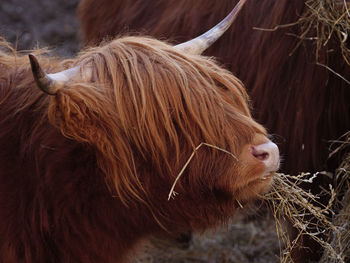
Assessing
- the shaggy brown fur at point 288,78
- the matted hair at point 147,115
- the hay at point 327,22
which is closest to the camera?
the matted hair at point 147,115

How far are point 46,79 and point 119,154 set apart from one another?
0.38 m

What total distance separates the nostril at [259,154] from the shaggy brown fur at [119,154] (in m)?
0.03

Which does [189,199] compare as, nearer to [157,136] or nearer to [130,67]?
[157,136]

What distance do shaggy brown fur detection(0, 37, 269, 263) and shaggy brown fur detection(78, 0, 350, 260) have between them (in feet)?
2.40

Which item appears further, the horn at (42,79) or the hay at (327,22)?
the hay at (327,22)

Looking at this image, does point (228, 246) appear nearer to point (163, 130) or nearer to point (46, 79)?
point (163, 130)

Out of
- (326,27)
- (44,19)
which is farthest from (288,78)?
(44,19)

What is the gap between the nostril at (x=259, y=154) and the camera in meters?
1.92

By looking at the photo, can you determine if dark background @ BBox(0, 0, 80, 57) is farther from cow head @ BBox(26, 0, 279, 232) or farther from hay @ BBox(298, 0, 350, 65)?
cow head @ BBox(26, 0, 279, 232)

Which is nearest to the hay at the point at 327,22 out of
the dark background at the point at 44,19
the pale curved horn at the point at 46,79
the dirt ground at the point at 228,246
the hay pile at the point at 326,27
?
the hay pile at the point at 326,27

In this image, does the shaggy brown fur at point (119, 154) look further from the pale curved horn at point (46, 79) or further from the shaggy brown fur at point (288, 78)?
the shaggy brown fur at point (288, 78)

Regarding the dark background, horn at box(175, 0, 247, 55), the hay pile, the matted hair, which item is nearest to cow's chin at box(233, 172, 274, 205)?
the matted hair

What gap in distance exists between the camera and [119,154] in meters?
1.93

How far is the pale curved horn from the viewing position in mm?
1631
